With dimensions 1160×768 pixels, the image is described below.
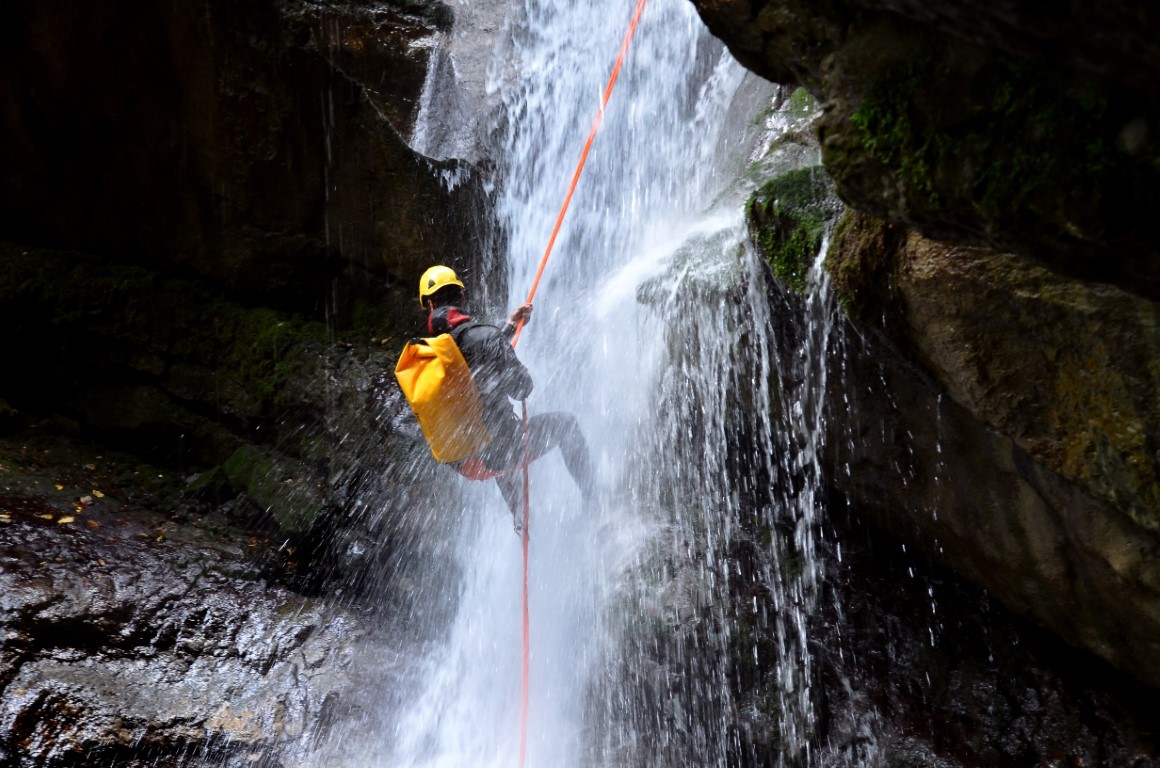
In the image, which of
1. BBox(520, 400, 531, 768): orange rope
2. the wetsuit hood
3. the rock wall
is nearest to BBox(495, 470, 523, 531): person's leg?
BBox(520, 400, 531, 768): orange rope

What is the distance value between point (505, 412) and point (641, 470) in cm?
122

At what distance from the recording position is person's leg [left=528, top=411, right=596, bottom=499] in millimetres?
5473

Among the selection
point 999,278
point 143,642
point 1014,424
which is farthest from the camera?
point 143,642

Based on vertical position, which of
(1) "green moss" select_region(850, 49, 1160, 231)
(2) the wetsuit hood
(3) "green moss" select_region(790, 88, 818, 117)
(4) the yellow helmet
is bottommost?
(1) "green moss" select_region(850, 49, 1160, 231)

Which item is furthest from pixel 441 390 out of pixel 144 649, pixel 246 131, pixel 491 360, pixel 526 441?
pixel 246 131

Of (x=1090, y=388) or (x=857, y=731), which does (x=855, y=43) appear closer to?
(x=1090, y=388)

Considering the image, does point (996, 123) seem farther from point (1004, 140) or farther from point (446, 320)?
point (446, 320)

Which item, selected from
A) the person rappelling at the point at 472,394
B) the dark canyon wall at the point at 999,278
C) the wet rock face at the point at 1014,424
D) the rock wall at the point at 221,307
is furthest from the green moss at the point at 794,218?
the rock wall at the point at 221,307

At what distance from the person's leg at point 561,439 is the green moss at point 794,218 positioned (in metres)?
1.98

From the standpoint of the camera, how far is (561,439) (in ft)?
18.1

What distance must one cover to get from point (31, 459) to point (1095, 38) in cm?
840

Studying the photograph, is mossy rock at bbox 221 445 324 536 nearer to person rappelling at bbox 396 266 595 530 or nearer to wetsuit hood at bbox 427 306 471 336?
person rappelling at bbox 396 266 595 530

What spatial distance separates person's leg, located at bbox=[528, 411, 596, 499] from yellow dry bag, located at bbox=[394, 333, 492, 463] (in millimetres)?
463

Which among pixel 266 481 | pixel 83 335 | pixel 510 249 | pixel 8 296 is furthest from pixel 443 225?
pixel 8 296
